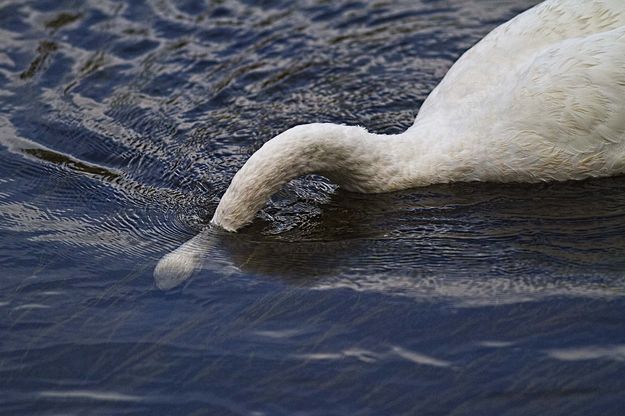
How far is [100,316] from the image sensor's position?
22.1 ft

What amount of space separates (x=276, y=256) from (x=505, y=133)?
185 centimetres

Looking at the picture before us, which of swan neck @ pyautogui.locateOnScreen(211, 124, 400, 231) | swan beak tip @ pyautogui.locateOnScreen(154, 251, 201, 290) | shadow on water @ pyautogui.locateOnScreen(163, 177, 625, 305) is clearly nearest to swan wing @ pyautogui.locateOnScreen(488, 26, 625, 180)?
shadow on water @ pyautogui.locateOnScreen(163, 177, 625, 305)

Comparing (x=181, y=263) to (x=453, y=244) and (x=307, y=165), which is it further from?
(x=453, y=244)

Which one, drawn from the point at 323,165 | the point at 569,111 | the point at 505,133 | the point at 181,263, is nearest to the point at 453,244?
the point at 505,133

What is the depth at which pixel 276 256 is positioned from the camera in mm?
7289

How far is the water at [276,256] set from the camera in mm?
5938

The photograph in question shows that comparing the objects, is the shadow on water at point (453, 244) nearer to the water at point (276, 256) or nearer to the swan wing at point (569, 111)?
the water at point (276, 256)

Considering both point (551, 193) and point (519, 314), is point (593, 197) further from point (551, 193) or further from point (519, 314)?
point (519, 314)

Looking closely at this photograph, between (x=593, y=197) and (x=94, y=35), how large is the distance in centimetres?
561

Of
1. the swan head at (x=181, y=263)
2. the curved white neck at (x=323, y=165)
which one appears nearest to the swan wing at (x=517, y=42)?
the curved white neck at (x=323, y=165)

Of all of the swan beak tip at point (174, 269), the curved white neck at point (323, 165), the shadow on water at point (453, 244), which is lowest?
the swan beak tip at point (174, 269)

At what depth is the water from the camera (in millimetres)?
5938

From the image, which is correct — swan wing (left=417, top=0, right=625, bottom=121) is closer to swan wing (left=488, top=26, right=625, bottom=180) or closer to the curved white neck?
swan wing (left=488, top=26, right=625, bottom=180)

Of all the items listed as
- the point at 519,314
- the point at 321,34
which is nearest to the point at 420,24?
the point at 321,34
